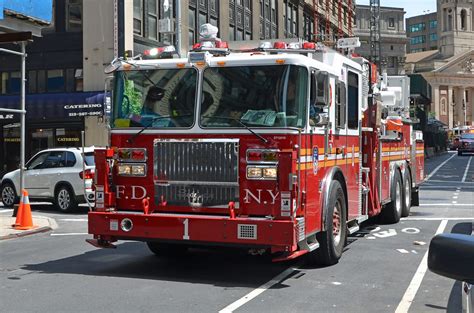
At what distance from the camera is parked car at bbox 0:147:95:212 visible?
52.2 ft

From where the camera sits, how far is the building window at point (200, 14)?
31156 mm

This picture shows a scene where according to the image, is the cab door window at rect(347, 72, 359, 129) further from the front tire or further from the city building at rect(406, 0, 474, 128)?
the city building at rect(406, 0, 474, 128)

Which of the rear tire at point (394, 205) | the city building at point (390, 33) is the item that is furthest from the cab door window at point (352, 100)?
the city building at point (390, 33)

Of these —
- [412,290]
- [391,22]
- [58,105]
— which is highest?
[391,22]

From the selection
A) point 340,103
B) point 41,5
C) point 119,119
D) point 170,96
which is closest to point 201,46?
point 170,96

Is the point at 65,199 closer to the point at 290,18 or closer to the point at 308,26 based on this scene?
the point at 290,18

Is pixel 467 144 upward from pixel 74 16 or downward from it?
downward

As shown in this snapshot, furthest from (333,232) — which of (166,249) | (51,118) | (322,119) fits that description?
(51,118)

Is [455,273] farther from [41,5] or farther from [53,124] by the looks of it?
[53,124]

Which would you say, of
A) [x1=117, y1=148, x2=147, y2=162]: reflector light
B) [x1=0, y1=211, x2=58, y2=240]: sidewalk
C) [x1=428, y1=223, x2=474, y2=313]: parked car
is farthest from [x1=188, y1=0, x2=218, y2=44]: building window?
[x1=428, y1=223, x2=474, y2=313]: parked car

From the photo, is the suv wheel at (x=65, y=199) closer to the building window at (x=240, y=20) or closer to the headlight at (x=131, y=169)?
the headlight at (x=131, y=169)

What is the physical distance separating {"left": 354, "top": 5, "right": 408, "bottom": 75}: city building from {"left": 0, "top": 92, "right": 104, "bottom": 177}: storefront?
76.4 metres

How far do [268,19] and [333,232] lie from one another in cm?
3472

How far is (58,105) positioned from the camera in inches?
1032
